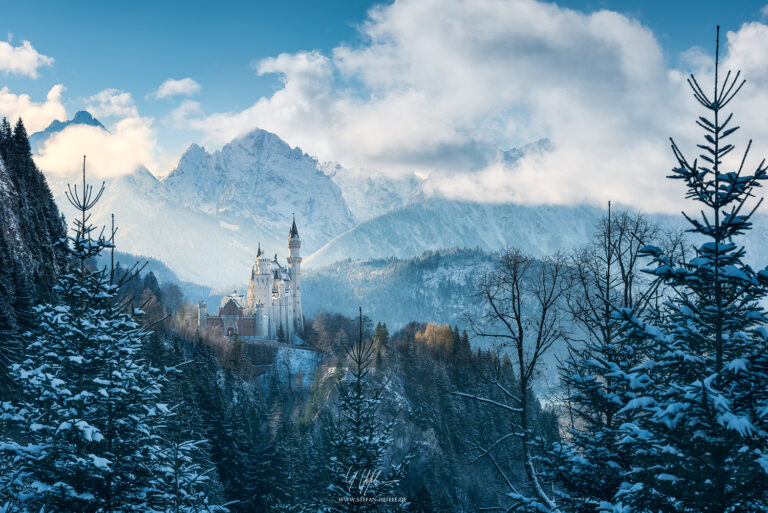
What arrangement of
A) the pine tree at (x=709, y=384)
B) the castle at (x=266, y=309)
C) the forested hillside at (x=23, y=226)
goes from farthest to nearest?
the castle at (x=266, y=309), the forested hillside at (x=23, y=226), the pine tree at (x=709, y=384)

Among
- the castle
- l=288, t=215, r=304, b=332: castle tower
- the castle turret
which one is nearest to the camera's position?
the castle turret

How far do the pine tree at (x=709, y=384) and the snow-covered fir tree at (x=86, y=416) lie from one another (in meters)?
10.4

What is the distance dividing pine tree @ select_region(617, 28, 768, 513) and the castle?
108867 mm

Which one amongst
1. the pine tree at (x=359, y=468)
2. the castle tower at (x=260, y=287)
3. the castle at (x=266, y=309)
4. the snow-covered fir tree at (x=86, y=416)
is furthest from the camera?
the castle tower at (x=260, y=287)

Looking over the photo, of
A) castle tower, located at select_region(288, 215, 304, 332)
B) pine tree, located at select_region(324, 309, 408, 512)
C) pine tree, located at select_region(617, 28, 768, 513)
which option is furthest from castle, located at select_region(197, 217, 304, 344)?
pine tree, located at select_region(617, 28, 768, 513)

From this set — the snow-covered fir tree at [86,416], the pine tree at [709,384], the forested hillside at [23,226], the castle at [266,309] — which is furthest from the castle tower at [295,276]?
the pine tree at [709,384]

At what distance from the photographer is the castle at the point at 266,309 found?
115m

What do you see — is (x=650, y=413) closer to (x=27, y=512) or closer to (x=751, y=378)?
(x=751, y=378)

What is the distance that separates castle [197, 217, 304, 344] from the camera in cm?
11531
